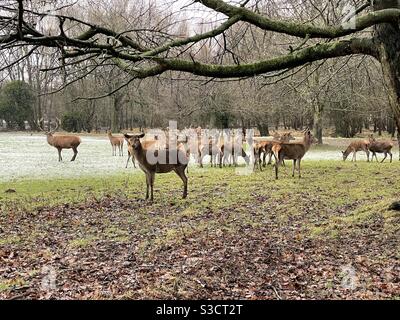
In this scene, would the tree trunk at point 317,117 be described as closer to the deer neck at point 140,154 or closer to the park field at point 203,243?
the park field at point 203,243

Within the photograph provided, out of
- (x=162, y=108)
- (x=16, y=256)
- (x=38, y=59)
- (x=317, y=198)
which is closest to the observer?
(x=16, y=256)

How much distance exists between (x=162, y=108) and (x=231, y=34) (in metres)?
31.4

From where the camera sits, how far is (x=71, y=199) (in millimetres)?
12109

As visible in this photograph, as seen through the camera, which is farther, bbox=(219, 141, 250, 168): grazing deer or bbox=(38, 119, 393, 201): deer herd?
bbox=(219, 141, 250, 168): grazing deer

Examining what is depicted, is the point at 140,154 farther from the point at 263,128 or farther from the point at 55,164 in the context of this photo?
the point at 263,128

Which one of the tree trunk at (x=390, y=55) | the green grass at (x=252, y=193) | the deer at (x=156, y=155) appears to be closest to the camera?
the tree trunk at (x=390, y=55)

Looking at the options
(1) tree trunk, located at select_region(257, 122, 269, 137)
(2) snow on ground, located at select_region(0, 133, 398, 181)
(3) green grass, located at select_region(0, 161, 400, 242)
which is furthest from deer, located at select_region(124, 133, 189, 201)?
(1) tree trunk, located at select_region(257, 122, 269, 137)

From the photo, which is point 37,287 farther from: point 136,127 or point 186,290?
point 136,127

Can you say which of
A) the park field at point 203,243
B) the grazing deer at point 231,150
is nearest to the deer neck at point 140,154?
the park field at point 203,243

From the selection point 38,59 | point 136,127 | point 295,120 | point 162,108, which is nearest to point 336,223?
point 38,59

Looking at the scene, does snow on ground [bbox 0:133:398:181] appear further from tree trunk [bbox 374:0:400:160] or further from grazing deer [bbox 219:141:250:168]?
tree trunk [bbox 374:0:400:160]

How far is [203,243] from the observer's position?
7.09 m

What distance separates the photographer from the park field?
5.10 meters

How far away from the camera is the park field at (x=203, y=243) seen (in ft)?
16.7
